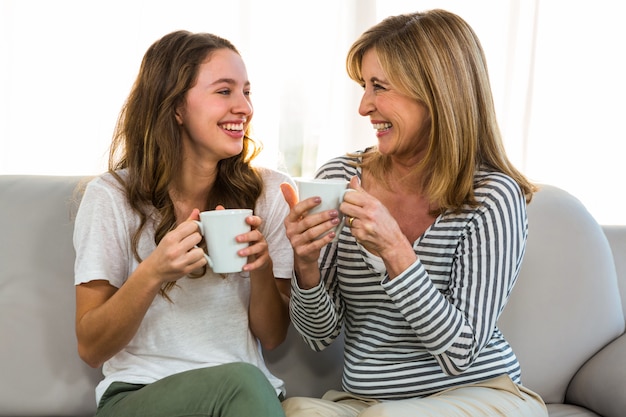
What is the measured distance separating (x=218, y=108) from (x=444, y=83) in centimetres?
47

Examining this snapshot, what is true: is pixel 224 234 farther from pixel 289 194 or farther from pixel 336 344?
pixel 336 344

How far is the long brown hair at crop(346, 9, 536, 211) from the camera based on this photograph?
1583 mm

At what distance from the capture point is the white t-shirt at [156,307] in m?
1.59

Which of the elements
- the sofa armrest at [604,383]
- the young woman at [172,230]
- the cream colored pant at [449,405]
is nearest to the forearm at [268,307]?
the young woman at [172,230]

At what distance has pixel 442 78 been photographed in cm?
158

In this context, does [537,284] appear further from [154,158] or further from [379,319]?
[154,158]

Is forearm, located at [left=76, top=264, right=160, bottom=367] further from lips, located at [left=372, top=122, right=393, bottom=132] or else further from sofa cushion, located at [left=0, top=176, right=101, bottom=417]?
lips, located at [left=372, top=122, right=393, bottom=132]

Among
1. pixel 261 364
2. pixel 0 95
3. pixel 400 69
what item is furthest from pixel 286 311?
pixel 0 95

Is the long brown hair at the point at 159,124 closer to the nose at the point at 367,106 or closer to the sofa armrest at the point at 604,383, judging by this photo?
the nose at the point at 367,106

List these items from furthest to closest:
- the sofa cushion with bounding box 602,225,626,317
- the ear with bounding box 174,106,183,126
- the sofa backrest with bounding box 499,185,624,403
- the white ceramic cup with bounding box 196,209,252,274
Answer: the sofa cushion with bounding box 602,225,626,317
the sofa backrest with bounding box 499,185,624,403
the ear with bounding box 174,106,183,126
the white ceramic cup with bounding box 196,209,252,274

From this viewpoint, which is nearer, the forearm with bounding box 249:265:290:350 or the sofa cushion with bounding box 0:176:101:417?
the forearm with bounding box 249:265:290:350

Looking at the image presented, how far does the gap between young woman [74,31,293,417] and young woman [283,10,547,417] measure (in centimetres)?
13

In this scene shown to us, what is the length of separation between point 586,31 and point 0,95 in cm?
198

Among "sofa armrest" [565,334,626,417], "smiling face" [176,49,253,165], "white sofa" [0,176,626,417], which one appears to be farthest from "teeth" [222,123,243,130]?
"sofa armrest" [565,334,626,417]
